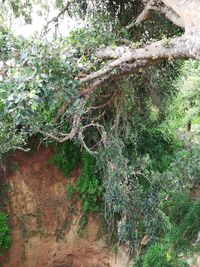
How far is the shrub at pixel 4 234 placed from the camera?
7859 millimetres

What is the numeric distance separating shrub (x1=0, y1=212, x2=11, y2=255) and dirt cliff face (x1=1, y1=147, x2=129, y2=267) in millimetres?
175

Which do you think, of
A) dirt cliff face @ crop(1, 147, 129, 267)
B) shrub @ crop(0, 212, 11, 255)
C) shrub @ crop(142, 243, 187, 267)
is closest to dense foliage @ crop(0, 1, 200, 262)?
shrub @ crop(142, 243, 187, 267)

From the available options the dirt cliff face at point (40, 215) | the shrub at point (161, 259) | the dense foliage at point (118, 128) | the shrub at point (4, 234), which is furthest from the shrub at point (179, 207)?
the shrub at point (4, 234)

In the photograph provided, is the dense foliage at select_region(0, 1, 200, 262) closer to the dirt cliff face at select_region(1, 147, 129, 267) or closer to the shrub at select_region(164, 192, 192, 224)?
the shrub at select_region(164, 192, 192, 224)

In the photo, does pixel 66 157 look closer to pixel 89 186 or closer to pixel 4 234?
pixel 89 186

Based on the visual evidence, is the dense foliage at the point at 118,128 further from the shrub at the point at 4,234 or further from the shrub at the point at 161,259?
the shrub at the point at 4,234

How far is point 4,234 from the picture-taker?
7891mm

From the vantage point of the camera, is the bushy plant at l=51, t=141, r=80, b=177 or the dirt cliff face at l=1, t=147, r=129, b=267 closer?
the bushy plant at l=51, t=141, r=80, b=177

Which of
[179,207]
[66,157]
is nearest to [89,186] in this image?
[66,157]

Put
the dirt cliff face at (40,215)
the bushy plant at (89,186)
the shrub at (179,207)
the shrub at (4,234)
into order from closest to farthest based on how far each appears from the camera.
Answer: the shrub at (179,207)
the bushy plant at (89,186)
the shrub at (4,234)
the dirt cliff face at (40,215)

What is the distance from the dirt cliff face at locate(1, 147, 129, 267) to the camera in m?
8.12

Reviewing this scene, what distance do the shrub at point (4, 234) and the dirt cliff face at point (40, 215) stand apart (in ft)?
0.57

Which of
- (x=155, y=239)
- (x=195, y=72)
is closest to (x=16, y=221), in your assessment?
(x=155, y=239)

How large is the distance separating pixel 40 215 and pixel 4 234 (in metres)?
0.82
